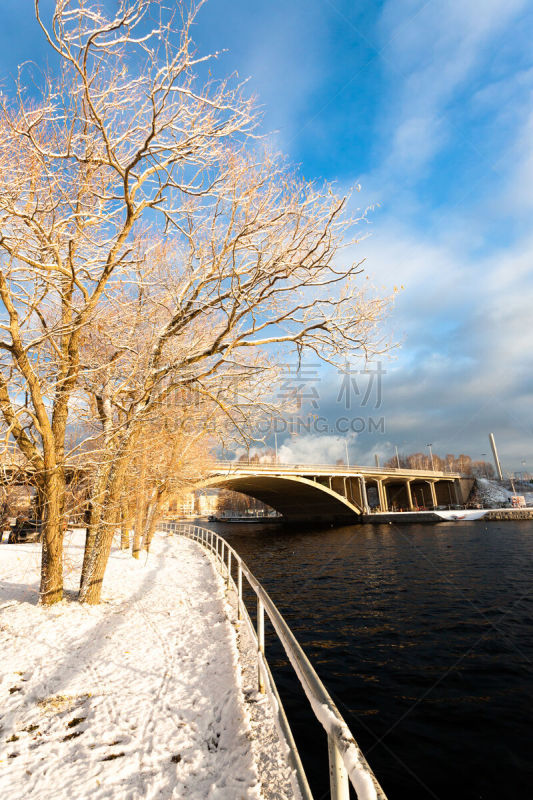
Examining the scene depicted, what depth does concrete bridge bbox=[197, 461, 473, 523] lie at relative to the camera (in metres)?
50.2

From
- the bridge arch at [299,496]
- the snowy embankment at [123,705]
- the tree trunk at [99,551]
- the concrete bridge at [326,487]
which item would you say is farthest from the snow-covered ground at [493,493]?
the snowy embankment at [123,705]

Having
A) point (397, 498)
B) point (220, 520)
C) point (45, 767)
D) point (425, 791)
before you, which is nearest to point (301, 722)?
point (425, 791)

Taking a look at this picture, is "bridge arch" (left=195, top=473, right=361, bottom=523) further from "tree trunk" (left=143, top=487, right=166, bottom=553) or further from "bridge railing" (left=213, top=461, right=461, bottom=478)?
"tree trunk" (left=143, top=487, right=166, bottom=553)

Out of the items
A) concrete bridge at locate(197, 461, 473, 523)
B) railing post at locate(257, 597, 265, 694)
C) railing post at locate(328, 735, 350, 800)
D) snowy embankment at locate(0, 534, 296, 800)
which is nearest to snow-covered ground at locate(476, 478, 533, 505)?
concrete bridge at locate(197, 461, 473, 523)

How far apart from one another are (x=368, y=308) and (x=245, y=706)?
6920 mm

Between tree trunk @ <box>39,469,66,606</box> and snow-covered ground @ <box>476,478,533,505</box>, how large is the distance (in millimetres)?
83211

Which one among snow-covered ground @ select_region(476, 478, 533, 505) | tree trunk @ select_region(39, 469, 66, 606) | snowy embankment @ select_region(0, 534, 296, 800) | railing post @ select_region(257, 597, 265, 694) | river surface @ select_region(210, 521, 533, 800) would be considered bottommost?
river surface @ select_region(210, 521, 533, 800)

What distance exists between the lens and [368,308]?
8.31m

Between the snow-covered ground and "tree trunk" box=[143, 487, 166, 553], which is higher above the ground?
the snow-covered ground

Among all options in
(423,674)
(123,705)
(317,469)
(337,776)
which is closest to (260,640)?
(123,705)

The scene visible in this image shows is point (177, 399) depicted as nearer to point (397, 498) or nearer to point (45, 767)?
point (45, 767)

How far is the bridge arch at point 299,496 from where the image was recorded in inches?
2045

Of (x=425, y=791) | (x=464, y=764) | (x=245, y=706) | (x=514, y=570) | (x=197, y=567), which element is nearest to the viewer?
(x=245, y=706)

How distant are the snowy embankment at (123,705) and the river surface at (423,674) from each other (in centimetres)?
173
